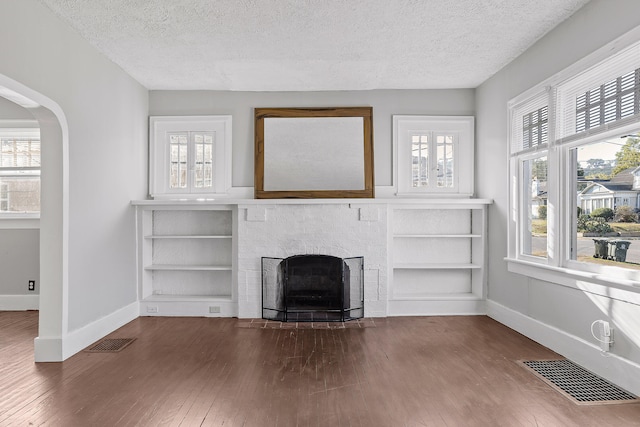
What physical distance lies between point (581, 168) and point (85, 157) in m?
4.41

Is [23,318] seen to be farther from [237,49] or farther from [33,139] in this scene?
[237,49]

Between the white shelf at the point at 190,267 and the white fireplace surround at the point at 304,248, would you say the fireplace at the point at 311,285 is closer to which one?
the white fireplace surround at the point at 304,248

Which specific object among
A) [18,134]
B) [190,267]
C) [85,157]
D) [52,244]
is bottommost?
[190,267]

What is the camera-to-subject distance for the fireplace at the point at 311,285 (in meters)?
4.90

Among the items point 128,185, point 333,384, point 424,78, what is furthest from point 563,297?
point 128,185

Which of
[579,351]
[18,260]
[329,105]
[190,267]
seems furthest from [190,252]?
[579,351]

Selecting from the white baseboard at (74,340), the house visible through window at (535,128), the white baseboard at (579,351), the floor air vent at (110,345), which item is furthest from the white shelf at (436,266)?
the white baseboard at (74,340)

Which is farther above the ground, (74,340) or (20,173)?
(20,173)

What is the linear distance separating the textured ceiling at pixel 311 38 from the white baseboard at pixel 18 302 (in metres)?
3.14

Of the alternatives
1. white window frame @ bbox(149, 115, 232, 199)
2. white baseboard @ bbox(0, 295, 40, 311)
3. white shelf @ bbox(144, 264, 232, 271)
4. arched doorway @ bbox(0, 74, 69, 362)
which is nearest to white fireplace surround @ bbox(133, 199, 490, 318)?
white shelf @ bbox(144, 264, 232, 271)

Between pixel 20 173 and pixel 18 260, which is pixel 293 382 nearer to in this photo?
pixel 18 260

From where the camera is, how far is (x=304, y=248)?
4.96m

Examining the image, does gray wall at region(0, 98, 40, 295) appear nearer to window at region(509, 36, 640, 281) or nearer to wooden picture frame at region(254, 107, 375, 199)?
wooden picture frame at region(254, 107, 375, 199)

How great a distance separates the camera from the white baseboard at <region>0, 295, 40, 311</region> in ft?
17.4
